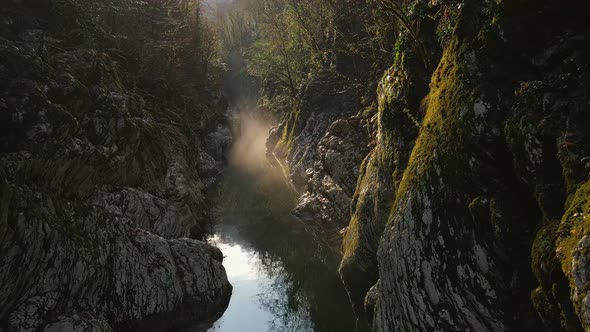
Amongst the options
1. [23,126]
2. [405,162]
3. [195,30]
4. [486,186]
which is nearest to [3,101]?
[23,126]

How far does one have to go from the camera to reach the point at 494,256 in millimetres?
9406

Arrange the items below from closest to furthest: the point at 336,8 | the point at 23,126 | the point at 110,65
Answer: the point at 23,126
the point at 110,65
the point at 336,8

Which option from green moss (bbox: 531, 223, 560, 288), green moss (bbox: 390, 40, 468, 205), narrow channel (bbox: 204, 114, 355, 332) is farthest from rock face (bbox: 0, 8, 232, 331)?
green moss (bbox: 531, 223, 560, 288)

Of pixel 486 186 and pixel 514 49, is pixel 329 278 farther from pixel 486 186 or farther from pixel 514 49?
pixel 514 49

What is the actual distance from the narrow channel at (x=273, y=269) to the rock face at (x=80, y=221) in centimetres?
180

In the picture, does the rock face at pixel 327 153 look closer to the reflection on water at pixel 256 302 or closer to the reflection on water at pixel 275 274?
the reflection on water at pixel 275 274

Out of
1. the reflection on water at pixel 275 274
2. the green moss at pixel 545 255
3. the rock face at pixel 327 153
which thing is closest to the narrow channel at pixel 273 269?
the reflection on water at pixel 275 274

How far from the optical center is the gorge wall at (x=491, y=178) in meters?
7.90

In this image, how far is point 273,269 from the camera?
898 inches

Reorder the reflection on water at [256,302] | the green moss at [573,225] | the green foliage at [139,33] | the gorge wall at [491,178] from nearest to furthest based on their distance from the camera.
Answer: the green moss at [573,225], the gorge wall at [491,178], the reflection on water at [256,302], the green foliage at [139,33]

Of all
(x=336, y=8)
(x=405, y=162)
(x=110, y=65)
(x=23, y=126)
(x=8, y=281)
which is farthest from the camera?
(x=336, y=8)

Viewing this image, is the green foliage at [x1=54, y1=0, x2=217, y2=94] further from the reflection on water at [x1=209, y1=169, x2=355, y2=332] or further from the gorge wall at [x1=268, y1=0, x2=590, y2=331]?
the gorge wall at [x1=268, y1=0, x2=590, y2=331]

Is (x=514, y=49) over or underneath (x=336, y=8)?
underneath

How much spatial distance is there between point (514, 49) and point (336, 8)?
31.5 metres
